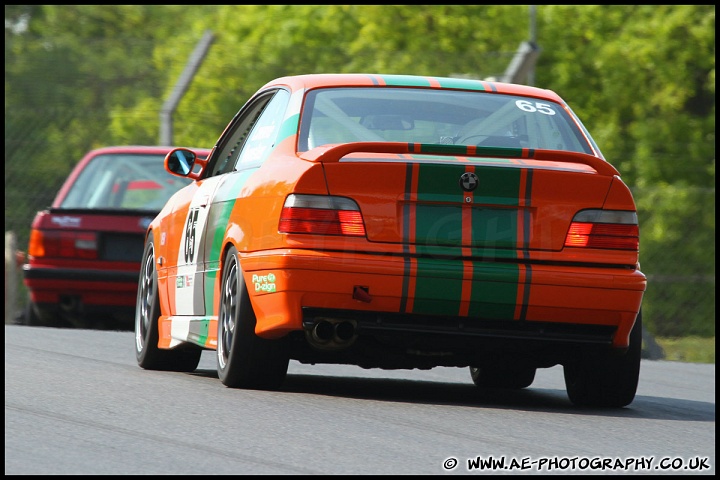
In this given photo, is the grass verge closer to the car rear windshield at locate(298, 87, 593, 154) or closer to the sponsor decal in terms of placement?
the car rear windshield at locate(298, 87, 593, 154)

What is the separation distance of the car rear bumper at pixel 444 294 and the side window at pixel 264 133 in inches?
33.7

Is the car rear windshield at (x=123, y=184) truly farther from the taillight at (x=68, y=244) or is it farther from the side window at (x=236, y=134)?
the side window at (x=236, y=134)

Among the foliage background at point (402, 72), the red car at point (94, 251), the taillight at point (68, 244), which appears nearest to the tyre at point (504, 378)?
the red car at point (94, 251)

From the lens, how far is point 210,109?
20.0 meters

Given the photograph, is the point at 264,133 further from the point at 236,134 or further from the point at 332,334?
the point at 332,334

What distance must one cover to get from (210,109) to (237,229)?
12.3m

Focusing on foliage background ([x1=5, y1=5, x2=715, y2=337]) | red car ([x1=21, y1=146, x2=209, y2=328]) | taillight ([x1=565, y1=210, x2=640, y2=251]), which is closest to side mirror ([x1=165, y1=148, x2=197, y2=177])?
taillight ([x1=565, y1=210, x2=640, y2=251])

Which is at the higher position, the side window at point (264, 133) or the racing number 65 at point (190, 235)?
the side window at point (264, 133)

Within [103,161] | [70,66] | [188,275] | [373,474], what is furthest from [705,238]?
[373,474]

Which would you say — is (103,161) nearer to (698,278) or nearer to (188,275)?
(188,275)

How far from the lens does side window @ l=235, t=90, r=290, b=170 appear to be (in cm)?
802

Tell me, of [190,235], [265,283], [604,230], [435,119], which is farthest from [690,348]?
[265,283]

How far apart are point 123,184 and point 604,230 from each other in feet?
24.9

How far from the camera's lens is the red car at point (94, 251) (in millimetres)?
13586
